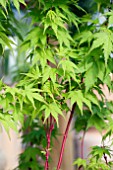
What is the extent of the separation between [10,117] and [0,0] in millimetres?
475

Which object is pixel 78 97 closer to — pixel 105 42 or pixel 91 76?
pixel 91 76

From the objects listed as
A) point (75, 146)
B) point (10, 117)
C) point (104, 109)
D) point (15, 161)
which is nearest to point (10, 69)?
point (15, 161)

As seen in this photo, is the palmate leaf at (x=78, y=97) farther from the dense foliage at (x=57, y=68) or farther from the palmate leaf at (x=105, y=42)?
the palmate leaf at (x=105, y=42)

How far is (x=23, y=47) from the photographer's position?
4.72 ft

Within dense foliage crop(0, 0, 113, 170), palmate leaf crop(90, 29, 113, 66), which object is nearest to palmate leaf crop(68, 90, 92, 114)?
dense foliage crop(0, 0, 113, 170)

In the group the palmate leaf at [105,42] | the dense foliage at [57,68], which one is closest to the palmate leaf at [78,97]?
the dense foliage at [57,68]

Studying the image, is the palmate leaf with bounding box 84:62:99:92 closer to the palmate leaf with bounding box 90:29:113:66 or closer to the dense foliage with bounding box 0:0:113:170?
the dense foliage with bounding box 0:0:113:170

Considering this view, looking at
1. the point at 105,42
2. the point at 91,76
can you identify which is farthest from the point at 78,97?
the point at 105,42

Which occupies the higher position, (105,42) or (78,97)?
(105,42)

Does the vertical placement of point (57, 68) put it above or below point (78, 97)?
above

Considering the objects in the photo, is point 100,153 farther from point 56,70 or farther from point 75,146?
point 75,146

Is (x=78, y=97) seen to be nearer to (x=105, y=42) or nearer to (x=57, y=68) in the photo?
(x=57, y=68)

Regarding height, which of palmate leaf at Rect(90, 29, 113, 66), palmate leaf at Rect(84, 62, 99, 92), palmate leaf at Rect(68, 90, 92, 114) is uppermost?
palmate leaf at Rect(90, 29, 113, 66)

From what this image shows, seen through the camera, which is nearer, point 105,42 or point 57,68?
point 105,42
